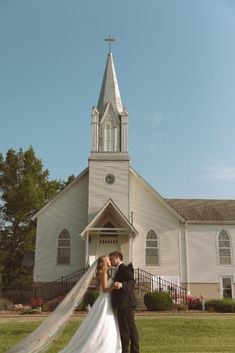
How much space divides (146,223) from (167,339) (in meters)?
15.9

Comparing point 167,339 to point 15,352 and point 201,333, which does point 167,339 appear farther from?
point 15,352

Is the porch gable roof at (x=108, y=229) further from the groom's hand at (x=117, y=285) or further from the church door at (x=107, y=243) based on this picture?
the groom's hand at (x=117, y=285)

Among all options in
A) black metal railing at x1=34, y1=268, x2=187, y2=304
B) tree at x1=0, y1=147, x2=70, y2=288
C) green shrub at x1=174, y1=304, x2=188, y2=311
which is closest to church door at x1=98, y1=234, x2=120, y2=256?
black metal railing at x1=34, y1=268, x2=187, y2=304

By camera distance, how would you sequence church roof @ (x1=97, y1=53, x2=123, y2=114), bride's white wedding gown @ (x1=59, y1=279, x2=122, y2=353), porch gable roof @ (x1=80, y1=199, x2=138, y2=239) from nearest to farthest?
bride's white wedding gown @ (x1=59, y1=279, x2=122, y2=353), porch gable roof @ (x1=80, y1=199, x2=138, y2=239), church roof @ (x1=97, y1=53, x2=123, y2=114)

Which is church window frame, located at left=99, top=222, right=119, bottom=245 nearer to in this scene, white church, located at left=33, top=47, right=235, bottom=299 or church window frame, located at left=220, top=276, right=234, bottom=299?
white church, located at left=33, top=47, right=235, bottom=299

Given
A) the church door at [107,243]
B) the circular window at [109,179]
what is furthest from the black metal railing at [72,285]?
the circular window at [109,179]

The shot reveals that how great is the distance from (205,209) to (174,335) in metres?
18.1

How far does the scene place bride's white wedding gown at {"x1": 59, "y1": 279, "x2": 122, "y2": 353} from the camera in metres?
7.85

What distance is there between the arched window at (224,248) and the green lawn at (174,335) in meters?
12.6

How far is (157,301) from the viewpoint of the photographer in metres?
20.2

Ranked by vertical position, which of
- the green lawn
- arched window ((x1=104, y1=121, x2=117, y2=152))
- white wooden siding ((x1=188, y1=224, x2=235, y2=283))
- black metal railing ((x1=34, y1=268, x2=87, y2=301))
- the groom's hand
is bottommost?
the green lawn

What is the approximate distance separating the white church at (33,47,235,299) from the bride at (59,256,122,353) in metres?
17.4

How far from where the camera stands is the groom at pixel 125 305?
8078 mm

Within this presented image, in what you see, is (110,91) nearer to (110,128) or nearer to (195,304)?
(110,128)
